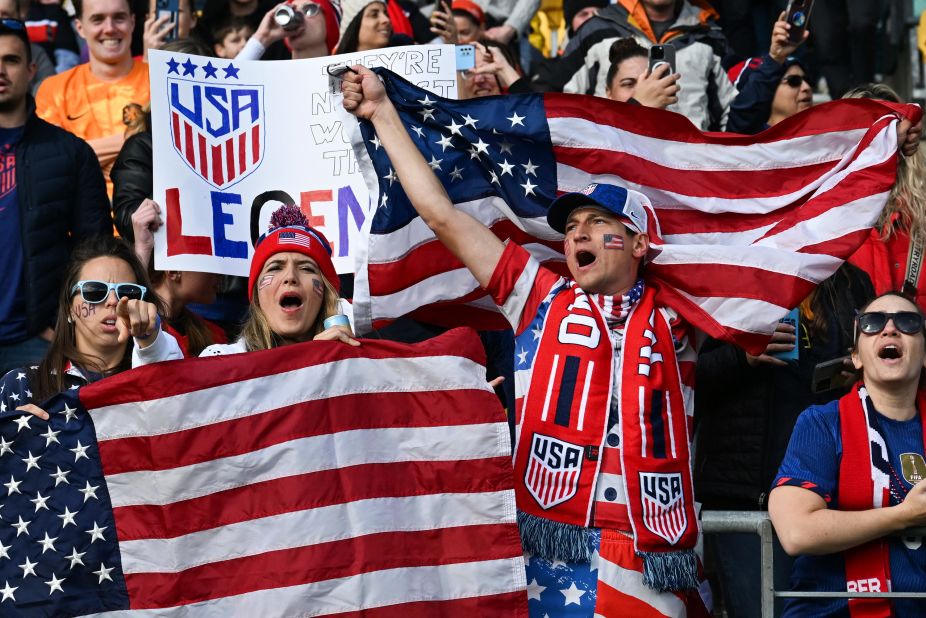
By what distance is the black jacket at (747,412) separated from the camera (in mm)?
6855

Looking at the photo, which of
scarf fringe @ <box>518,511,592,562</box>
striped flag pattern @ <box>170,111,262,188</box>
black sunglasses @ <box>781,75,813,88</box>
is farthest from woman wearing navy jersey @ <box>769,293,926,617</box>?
black sunglasses @ <box>781,75,813,88</box>

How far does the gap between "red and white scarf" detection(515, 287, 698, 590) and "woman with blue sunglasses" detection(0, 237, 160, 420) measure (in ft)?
5.12

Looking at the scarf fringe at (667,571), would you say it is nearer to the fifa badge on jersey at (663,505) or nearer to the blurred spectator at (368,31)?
the fifa badge on jersey at (663,505)

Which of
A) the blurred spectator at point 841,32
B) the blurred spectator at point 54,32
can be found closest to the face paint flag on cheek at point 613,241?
the blurred spectator at point 841,32

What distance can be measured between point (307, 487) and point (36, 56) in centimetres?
627

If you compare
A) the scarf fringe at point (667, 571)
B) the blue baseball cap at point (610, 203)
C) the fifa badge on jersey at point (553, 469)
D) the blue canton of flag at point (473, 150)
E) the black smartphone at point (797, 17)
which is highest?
the black smartphone at point (797, 17)

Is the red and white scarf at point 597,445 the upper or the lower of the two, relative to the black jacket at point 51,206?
lower

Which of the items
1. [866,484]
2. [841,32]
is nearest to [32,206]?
[866,484]

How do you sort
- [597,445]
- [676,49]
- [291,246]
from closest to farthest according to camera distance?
1. [597,445]
2. [291,246]
3. [676,49]

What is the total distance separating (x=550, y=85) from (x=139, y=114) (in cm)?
281

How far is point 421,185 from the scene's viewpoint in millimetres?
5898

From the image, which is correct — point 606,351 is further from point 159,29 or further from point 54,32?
point 54,32

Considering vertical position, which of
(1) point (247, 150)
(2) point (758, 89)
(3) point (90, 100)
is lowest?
(1) point (247, 150)

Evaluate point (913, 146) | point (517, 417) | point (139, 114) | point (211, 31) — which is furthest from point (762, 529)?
point (211, 31)
